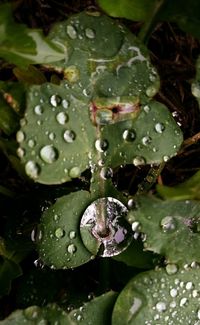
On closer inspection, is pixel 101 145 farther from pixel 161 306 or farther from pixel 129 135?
pixel 161 306

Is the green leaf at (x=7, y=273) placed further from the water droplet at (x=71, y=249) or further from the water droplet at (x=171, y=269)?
the water droplet at (x=171, y=269)

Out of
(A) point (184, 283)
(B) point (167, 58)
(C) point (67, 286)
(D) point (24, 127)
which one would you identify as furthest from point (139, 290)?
(B) point (167, 58)

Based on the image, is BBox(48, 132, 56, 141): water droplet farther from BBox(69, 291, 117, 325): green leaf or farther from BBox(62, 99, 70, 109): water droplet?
BBox(69, 291, 117, 325): green leaf

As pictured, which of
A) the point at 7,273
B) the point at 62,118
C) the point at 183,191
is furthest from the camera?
the point at 7,273

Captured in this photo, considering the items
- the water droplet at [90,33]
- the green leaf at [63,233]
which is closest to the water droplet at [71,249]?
the green leaf at [63,233]

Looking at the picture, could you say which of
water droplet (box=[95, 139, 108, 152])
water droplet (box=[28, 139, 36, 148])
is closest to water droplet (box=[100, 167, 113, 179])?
water droplet (box=[95, 139, 108, 152])

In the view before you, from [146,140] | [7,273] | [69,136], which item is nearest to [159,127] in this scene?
[146,140]
